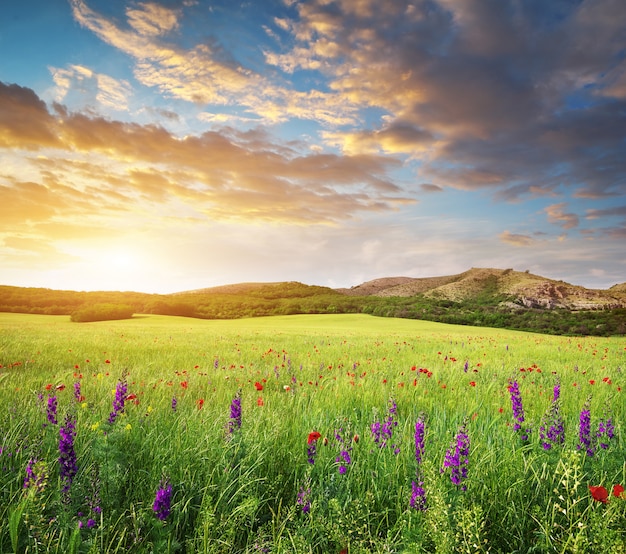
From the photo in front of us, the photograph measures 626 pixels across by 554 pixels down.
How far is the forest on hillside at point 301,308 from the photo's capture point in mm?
44000

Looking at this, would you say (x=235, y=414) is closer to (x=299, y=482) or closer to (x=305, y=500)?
(x=299, y=482)

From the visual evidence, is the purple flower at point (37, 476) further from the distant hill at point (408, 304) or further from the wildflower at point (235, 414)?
the distant hill at point (408, 304)

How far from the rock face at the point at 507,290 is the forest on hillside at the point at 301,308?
3568mm

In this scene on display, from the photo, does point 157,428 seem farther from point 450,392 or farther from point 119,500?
point 450,392

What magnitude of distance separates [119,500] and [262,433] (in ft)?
4.02

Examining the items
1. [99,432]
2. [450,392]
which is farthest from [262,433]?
[450,392]

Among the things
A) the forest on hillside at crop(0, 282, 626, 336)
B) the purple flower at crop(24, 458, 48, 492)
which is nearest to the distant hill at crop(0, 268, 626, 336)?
the forest on hillside at crop(0, 282, 626, 336)

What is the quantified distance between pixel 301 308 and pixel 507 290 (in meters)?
41.5

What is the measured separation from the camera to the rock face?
5619cm

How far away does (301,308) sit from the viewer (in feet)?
216

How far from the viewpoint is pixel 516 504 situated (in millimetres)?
2469

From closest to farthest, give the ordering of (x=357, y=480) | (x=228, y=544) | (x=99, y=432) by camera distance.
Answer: (x=228, y=544)
(x=357, y=480)
(x=99, y=432)

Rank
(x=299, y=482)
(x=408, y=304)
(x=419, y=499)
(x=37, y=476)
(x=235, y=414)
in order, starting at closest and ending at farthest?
(x=37, y=476)
(x=419, y=499)
(x=299, y=482)
(x=235, y=414)
(x=408, y=304)

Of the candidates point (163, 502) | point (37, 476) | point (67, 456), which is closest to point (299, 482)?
point (163, 502)
